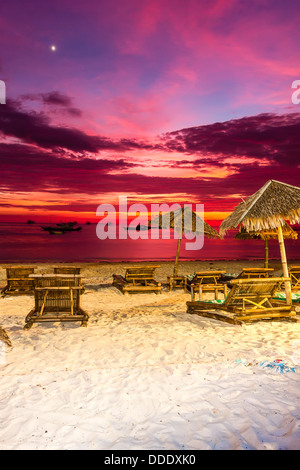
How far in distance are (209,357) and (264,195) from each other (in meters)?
4.47

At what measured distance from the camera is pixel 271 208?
768cm

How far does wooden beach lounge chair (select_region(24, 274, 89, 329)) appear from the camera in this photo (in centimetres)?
728

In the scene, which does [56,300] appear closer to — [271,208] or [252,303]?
[252,303]

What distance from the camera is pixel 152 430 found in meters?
3.45

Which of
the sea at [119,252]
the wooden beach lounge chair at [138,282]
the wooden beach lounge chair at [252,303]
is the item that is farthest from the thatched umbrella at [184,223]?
the sea at [119,252]

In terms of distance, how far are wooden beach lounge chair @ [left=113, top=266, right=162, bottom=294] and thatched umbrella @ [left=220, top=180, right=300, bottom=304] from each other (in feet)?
17.8

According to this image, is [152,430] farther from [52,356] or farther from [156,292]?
[156,292]

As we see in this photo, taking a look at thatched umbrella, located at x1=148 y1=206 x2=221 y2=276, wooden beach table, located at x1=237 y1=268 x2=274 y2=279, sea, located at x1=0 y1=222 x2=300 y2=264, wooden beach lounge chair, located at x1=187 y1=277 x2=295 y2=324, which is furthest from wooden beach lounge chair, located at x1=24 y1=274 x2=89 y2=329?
sea, located at x1=0 y1=222 x2=300 y2=264

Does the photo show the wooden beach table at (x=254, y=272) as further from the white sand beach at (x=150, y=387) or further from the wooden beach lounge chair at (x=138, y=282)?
the white sand beach at (x=150, y=387)

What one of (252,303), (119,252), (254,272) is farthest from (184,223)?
(119,252)

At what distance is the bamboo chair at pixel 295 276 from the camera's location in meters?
10.8

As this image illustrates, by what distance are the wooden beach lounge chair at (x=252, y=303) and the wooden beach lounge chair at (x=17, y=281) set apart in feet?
22.8

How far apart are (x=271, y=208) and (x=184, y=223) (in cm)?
662

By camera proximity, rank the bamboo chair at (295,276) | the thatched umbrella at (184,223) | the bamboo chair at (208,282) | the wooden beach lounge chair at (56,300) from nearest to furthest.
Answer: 1. the wooden beach lounge chair at (56,300)
2. the bamboo chair at (295,276)
3. the bamboo chair at (208,282)
4. the thatched umbrella at (184,223)
